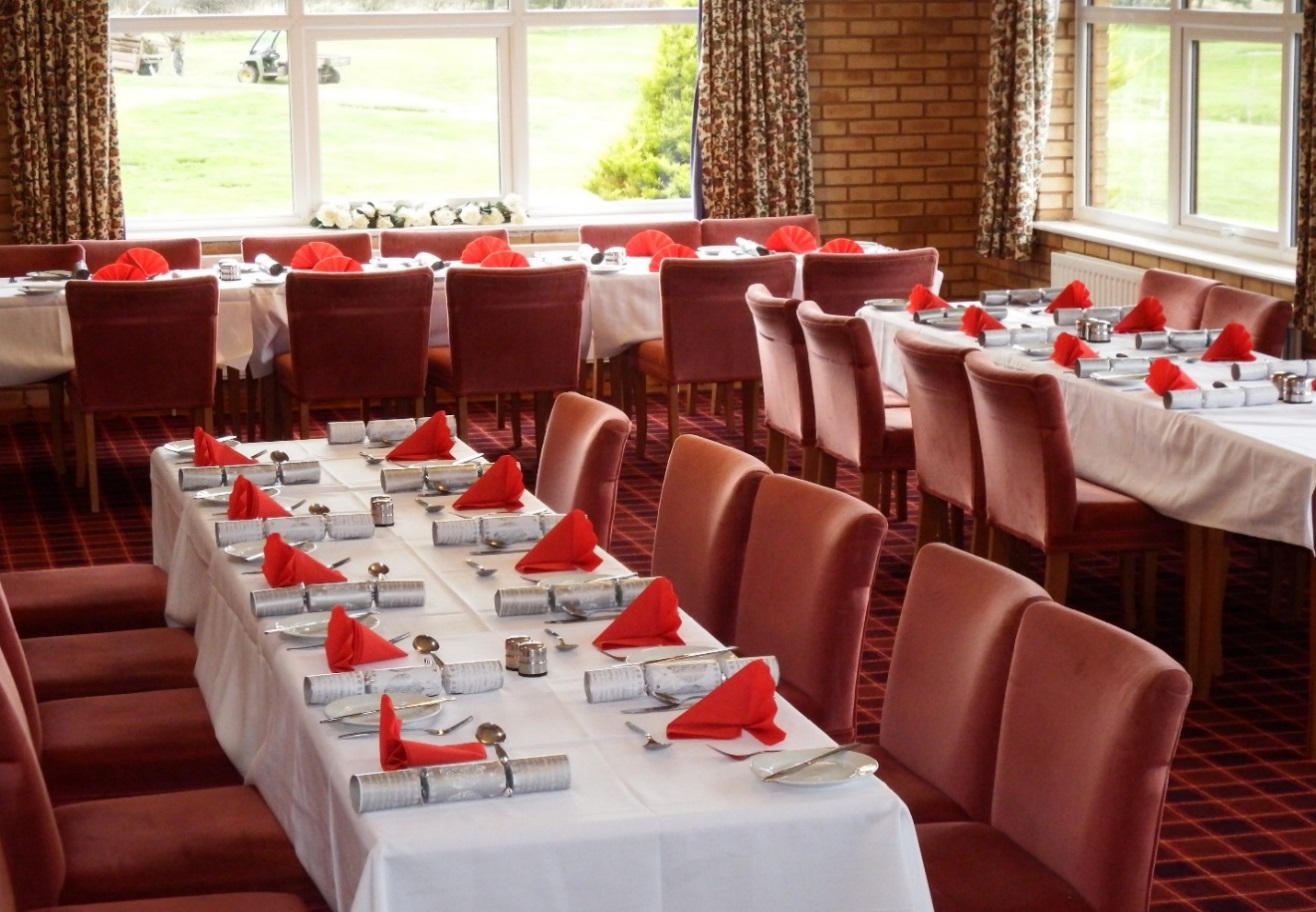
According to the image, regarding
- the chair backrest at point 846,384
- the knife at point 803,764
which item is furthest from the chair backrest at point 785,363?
the knife at point 803,764

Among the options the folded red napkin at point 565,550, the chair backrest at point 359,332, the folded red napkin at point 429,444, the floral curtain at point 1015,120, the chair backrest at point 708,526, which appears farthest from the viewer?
the floral curtain at point 1015,120

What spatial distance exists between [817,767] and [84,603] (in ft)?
7.81

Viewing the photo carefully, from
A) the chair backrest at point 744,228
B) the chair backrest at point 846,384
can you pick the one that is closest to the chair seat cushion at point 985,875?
the chair backrest at point 846,384

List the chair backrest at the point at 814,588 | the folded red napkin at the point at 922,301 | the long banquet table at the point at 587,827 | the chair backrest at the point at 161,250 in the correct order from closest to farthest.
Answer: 1. the long banquet table at the point at 587,827
2. the chair backrest at the point at 814,588
3. the folded red napkin at the point at 922,301
4. the chair backrest at the point at 161,250

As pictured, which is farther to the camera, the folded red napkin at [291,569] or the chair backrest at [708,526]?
the chair backrest at [708,526]

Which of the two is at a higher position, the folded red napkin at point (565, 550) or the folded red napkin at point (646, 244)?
the folded red napkin at point (646, 244)

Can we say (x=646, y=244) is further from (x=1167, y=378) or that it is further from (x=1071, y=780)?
(x=1071, y=780)

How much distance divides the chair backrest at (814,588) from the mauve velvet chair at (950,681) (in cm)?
21

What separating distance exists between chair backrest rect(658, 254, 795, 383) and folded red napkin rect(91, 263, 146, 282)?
2213 millimetres

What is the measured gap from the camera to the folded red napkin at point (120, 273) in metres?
7.56

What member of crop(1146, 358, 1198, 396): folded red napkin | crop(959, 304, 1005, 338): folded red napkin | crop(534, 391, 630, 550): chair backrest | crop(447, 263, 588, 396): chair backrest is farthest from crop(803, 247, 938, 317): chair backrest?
crop(534, 391, 630, 550): chair backrest

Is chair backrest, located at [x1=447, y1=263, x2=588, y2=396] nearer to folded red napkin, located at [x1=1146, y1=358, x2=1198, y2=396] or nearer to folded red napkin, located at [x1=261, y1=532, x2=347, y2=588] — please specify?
folded red napkin, located at [x1=1146, y1=358, x2=1198, y2=396]

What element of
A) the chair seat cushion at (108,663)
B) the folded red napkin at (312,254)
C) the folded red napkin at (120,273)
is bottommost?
the chair seat cushion at (108,663)

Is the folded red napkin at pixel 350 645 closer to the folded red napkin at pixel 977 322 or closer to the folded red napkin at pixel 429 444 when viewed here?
the folded red napkin at pixel 429 444
